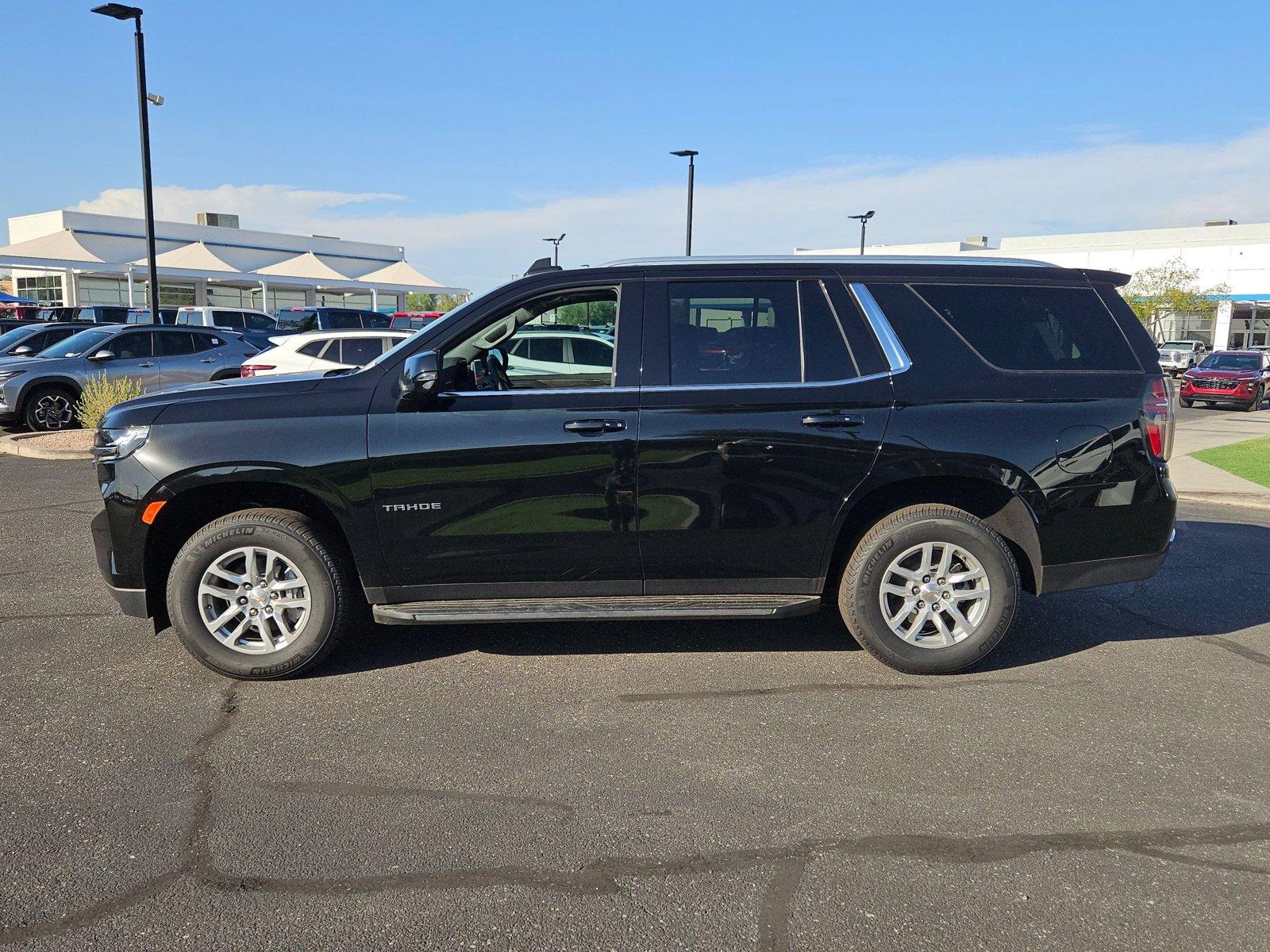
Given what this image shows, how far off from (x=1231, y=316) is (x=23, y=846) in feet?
228

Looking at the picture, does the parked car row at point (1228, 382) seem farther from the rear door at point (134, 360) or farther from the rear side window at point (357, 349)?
the rear door at point (134, 360)

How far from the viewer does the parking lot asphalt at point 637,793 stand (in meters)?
2.84

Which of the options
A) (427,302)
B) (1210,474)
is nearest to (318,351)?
(1210,474)

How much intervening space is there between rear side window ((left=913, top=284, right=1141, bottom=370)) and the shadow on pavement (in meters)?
1.53

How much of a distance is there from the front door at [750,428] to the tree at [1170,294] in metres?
58.1

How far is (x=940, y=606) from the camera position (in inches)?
189

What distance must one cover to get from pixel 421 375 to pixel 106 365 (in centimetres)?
1333

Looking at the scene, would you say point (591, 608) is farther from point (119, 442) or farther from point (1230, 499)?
point (1230, 499)

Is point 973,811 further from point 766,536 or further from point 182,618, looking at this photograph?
point 182,618

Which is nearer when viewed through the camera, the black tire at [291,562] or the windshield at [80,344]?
the black tire at [291,562]

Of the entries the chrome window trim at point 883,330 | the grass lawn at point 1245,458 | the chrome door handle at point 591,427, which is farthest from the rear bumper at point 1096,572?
the grass lawn at point 1245,458

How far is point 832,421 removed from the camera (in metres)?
4.68

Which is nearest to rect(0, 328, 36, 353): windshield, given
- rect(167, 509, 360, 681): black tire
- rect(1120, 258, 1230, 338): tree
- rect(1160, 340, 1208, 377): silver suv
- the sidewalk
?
rect(167, 509, 360, 681): black tire

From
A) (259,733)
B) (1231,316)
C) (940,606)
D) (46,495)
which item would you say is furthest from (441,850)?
(1231,316)
